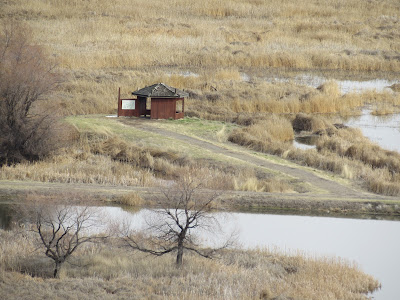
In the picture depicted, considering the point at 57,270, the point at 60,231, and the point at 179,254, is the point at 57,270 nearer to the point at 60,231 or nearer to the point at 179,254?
the point at 179,254

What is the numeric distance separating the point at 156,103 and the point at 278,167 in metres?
9.58

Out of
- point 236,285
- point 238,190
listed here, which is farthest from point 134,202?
point 236,285

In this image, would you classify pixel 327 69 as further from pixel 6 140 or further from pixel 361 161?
pixel 6 140

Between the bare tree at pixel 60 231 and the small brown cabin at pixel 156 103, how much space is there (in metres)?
13.9

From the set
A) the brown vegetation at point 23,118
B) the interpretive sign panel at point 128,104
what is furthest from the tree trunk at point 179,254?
the interpretive sign panel at point 128,104

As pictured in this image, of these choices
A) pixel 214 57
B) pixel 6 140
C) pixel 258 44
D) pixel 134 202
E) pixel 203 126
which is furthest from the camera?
pixel 258 44

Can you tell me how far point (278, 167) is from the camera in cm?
2991

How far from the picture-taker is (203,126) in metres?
37.2

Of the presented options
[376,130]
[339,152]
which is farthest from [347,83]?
[339,152]

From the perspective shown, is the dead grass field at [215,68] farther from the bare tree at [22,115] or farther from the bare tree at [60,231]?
the bare tree at [60,231]

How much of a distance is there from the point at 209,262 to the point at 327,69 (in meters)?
44.1

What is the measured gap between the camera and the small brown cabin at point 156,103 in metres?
36.7

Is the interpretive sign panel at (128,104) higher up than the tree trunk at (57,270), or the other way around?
the interpretive sign panel at (128,104)

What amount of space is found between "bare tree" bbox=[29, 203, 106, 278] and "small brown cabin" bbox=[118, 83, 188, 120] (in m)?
13.9
